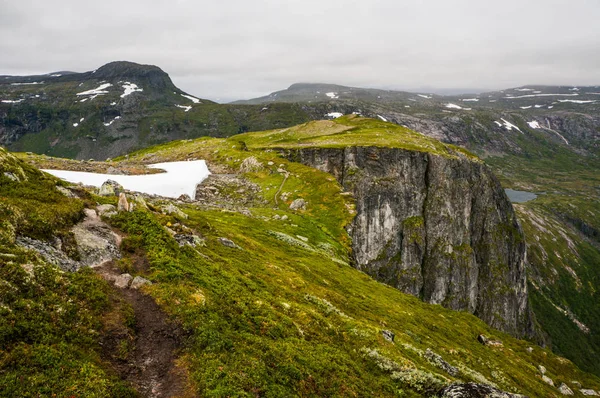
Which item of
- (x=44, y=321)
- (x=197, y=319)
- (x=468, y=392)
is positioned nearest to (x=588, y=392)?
(x=468, y=392)

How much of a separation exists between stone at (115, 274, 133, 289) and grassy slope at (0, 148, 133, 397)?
3.17ft

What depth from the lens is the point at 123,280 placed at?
17.2m

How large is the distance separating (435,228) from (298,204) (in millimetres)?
53667

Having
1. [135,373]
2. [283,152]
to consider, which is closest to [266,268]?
[135,373]

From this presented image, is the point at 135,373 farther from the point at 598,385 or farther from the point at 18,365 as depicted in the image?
the point at 598,385

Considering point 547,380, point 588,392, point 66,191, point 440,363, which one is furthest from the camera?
point 588,392

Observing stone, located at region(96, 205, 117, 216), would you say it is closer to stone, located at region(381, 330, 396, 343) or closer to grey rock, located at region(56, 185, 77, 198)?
grey rock, located at region(56, 185, 77, 198)

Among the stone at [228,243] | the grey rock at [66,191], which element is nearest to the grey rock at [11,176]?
the grey rock at [66,191]

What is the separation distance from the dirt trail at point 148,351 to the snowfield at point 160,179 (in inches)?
1587

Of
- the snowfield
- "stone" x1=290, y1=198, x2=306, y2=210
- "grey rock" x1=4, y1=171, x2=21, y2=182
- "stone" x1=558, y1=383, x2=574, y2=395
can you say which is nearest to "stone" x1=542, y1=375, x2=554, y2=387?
"stone" x1=558, y1=383, x2=574, y2=395

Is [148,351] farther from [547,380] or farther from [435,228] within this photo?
[435,228]

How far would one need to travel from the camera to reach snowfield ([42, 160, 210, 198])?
5072 centimetres

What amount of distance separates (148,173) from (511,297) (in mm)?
130493

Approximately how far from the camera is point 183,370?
13.2 m
